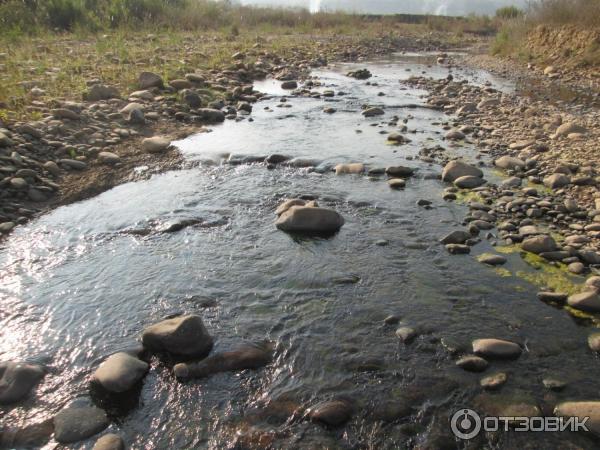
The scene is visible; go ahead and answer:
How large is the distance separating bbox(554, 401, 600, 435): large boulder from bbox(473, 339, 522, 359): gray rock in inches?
19.7

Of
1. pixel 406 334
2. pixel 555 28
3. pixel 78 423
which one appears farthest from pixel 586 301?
pixel 555 28

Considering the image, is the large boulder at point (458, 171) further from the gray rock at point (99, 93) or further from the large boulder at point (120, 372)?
the gray rock at point (99, 93)

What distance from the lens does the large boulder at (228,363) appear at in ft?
11.0

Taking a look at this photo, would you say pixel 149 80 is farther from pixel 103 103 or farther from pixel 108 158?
pixel 108 158

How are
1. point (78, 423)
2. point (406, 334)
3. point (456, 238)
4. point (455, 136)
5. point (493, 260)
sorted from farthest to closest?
point (455, 136), point (456, 238), point (493, 260), point (406, 334), point (78, 423)

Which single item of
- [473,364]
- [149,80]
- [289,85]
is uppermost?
[149,80]

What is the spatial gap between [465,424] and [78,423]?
2.49 metres

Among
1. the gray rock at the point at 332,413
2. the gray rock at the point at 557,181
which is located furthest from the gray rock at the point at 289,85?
the gray rock at the point at 332,413

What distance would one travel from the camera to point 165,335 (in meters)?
3.46

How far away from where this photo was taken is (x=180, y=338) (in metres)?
3.46

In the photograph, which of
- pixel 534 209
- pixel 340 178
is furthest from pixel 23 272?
pixel 534 209

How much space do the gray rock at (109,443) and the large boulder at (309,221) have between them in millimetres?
3063

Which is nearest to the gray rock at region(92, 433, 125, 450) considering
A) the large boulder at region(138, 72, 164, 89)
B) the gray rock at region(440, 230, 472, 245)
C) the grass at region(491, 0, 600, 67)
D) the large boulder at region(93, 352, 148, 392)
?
the large boulder at region(93, 352, 148, 392)

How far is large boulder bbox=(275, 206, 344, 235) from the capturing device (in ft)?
17.6
